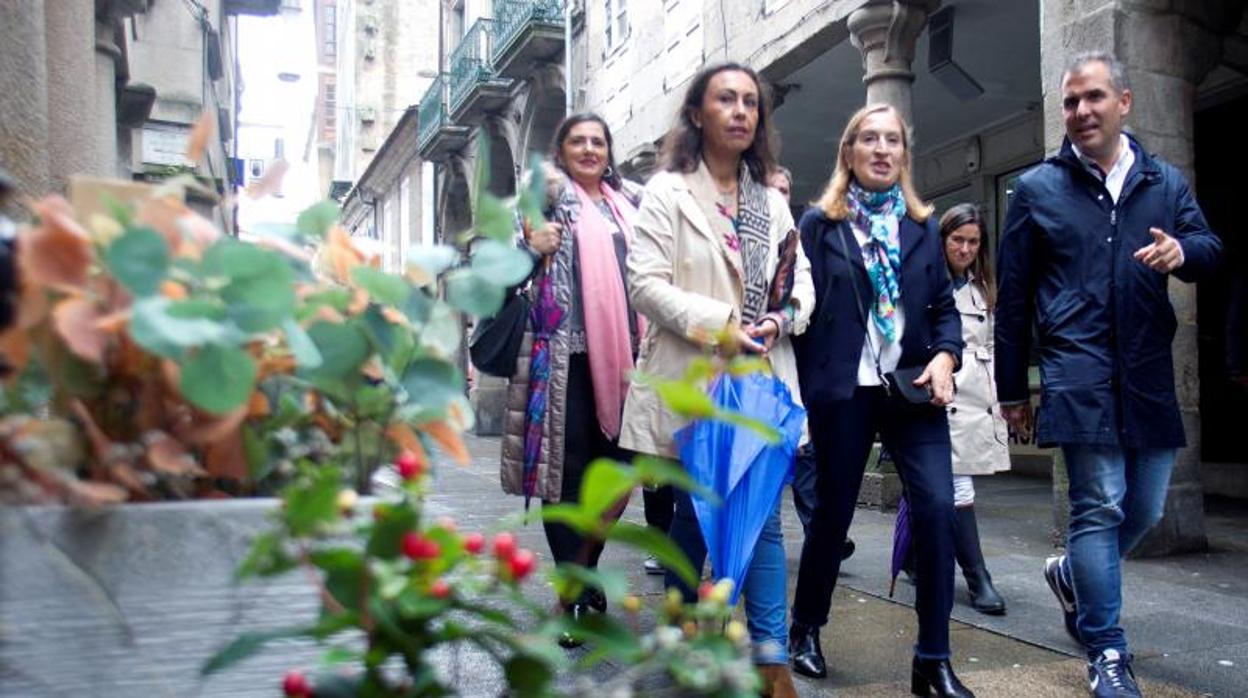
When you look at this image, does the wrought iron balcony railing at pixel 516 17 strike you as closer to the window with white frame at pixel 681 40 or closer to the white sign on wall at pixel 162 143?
the window with white frame at pixel 681 40

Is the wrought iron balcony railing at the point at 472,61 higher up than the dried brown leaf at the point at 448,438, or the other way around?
the wrought iron balcony railing at the point at 472,61

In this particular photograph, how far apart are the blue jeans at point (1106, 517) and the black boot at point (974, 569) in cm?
116

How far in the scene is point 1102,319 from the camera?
3.36 meters

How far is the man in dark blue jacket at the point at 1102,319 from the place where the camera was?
3.27m

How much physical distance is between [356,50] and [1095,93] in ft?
134

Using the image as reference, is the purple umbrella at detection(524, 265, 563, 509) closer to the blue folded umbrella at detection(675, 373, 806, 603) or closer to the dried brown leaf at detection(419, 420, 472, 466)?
the blue folded umbrella at detection(675, 373, 806, 603)

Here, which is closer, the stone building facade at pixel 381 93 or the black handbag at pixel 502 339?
the black handbag at pixel 502 339

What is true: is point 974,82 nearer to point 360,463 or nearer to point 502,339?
point 502,339

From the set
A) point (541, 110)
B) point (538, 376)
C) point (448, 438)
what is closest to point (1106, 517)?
point (538, 376)

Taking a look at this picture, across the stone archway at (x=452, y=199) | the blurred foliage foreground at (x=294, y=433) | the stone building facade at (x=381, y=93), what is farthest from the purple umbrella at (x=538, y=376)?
the stone building facade at (x=381, y=93)

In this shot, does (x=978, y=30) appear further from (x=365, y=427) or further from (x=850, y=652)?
(x=365, y=427)

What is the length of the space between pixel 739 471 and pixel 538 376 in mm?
1333

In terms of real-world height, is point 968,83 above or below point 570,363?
above

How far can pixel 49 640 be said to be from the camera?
0.96 m
